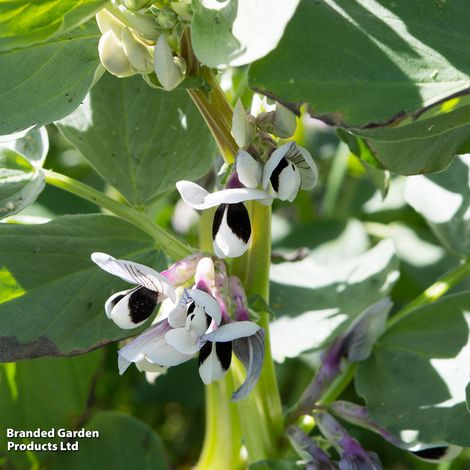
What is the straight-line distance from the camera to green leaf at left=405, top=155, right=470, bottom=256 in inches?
44.0

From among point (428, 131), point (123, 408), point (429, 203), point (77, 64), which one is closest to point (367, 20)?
point (428, 131)

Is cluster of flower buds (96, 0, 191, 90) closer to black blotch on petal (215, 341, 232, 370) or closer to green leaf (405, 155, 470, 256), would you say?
black blotch on petal (215, 341, 232, 370)

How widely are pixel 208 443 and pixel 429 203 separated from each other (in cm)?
47

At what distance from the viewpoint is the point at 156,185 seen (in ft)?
3.23

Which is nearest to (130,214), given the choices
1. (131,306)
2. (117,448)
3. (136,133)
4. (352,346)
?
(136,133)

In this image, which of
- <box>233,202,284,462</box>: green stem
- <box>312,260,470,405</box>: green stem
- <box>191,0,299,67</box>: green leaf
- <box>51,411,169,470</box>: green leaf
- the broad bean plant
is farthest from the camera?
<box>51,411,169,470</box>: green leaf

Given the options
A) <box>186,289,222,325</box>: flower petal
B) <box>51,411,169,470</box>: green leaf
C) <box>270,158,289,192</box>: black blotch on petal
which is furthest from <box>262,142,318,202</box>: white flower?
<box>51,411,169,470</box>: green leaf

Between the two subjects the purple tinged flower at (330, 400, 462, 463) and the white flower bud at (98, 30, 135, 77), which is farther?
the purple tinged flower at (330, 400, 462, 463)

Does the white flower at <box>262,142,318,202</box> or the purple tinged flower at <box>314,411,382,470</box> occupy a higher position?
the white flower at <box>262,142,318,202</box>

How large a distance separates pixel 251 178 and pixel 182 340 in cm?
15

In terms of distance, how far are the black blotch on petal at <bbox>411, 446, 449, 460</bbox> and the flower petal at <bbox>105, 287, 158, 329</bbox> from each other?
38 centimetres

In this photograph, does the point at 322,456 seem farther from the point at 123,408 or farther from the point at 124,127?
the point at 123,408

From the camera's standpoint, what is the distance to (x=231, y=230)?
718 mm

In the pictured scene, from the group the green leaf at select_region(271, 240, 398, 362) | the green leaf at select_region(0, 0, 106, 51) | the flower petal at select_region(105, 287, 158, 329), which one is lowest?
the green leaf at select_region(271, 240, 398, 362)
